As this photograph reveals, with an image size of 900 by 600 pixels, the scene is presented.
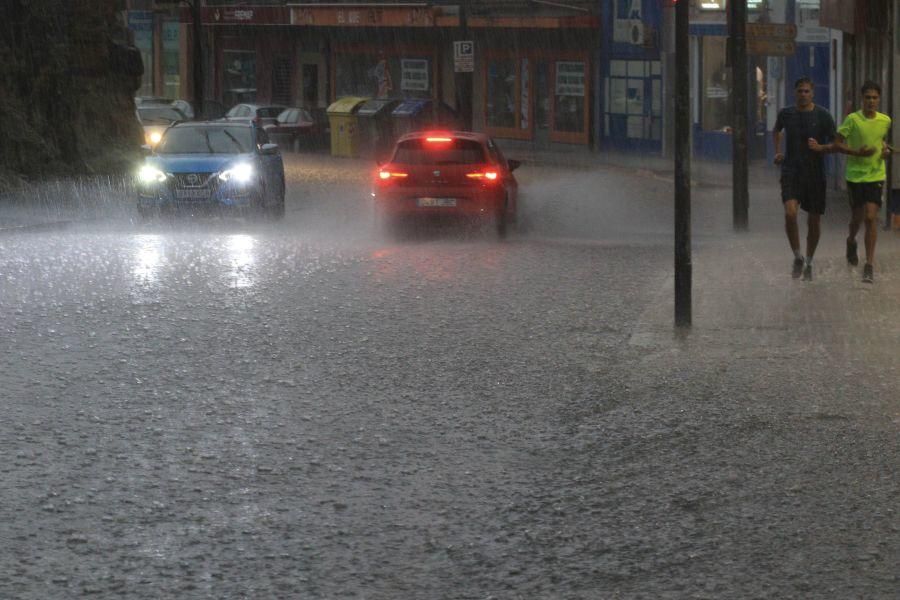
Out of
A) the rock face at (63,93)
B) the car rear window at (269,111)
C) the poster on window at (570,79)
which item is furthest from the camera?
the car rear window at (269,111)

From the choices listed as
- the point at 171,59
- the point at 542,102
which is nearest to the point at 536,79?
the point at 542,102

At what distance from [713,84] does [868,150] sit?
26.7 metres

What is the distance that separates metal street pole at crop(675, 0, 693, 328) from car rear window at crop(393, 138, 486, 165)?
29.0 ft

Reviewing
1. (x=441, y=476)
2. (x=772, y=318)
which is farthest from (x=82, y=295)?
(x=441, y=476)

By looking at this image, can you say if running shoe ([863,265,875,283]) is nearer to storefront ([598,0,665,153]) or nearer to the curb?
the curb

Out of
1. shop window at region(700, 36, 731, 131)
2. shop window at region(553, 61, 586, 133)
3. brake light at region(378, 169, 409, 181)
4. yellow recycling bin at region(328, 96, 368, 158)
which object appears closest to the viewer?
brake light at region(378, 169, 409, 181)

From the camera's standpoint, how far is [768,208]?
25.8 metres

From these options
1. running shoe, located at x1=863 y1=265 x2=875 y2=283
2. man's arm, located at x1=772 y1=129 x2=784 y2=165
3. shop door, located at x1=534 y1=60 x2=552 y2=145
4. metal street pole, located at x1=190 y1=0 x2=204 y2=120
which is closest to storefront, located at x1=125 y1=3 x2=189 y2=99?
shop door, located at x1=534 y1=60 x2=552 y2=145

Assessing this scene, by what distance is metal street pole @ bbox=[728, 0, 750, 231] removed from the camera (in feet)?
69.8

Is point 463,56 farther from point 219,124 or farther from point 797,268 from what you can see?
point 797,268

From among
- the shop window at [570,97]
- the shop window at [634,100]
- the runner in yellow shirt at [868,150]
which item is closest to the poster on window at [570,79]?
the shop window at [570,97]

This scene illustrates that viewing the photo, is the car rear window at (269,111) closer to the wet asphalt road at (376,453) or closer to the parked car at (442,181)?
the parked car at (442,181)

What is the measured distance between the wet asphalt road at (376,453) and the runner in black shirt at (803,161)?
145cm

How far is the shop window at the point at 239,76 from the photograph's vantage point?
6581 cm
